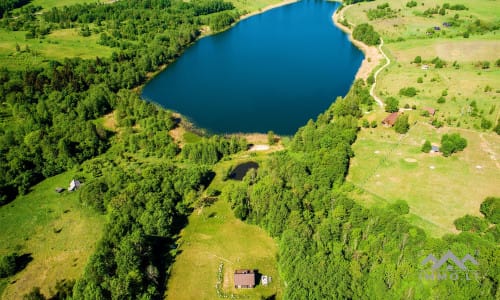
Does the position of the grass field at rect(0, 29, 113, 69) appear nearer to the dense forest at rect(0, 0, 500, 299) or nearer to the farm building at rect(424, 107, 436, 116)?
the dense forest at rect(0, 0, 500, 299)

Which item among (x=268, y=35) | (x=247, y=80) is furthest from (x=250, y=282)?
(x=268, y=35)

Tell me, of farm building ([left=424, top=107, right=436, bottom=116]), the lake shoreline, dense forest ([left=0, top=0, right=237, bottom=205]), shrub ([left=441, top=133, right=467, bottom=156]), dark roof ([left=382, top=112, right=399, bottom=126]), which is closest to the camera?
shrub ([left=441, top=133, right=467, bottom=156])

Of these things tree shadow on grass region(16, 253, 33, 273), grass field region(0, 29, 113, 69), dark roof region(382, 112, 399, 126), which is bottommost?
tree shadow on grass region(16, 253, 33, 273)

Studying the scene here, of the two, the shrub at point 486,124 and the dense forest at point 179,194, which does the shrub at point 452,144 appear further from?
the dense forest at point 179,194

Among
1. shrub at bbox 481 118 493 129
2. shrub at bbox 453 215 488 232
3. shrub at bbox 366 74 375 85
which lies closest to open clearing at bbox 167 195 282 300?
shrub at bbox 453 215 488 232

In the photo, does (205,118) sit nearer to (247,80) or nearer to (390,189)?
(247,80)

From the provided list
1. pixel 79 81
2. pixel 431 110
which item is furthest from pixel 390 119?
pixel 79 81

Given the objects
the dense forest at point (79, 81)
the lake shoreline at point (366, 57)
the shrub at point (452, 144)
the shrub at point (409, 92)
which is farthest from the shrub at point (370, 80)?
the dense forest at point (79, 81)

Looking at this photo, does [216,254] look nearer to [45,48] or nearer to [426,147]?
[426,147]
